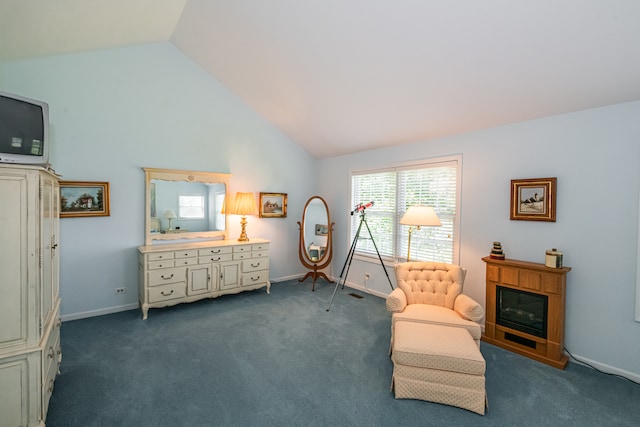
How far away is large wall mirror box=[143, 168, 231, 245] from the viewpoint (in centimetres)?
392

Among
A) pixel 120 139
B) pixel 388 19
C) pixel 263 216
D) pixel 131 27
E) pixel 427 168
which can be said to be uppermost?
pixel 131 27

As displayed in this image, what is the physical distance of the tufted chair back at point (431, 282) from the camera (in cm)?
296

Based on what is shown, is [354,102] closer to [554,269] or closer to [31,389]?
[554,269]

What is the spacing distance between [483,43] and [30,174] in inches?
127

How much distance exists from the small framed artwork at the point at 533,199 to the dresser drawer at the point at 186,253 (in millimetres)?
3823

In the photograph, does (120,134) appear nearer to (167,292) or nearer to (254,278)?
(167,292)

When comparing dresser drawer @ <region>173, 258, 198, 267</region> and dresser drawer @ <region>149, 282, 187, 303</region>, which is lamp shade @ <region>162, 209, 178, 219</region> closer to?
dresser drawer @ <region>173, 258, 198, 267</region>

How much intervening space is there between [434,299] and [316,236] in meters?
2.52

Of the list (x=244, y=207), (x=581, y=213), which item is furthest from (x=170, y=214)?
(x=581, y=213)

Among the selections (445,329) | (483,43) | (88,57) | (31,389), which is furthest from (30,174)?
(483,43)

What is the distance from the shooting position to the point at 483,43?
2289 mm

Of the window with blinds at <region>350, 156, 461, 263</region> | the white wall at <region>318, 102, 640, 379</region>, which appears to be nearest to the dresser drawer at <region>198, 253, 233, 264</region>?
the window with blinds at <region>350, 156, 461, 263</region>

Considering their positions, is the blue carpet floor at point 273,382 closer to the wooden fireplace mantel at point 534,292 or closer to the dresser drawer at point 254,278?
the wooden fireplace mantel at point 534,292

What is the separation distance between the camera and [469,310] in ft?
8.39
